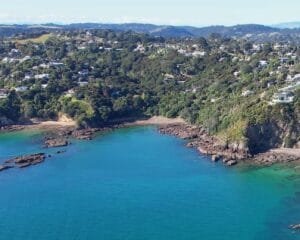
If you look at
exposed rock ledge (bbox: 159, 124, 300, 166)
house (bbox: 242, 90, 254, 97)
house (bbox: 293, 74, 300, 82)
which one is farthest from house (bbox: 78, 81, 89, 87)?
house (bbox: 293, 74, 300, 82)

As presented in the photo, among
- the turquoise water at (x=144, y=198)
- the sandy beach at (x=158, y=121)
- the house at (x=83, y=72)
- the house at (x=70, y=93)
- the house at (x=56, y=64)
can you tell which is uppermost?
the house at (x=56, y=64)

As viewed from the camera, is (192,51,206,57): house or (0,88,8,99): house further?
(192,51,206,57): house

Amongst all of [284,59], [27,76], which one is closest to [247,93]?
[284,59]

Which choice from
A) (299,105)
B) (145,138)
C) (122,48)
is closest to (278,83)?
(299,105)

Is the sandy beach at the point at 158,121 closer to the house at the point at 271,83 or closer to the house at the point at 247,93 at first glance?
the house at the point at 247,93

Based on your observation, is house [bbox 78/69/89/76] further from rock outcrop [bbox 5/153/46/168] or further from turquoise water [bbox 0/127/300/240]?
rock outcrop [bbox 5/153/46/168]

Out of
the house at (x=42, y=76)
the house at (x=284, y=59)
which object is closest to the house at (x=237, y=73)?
the house at (x=284, y=59)
